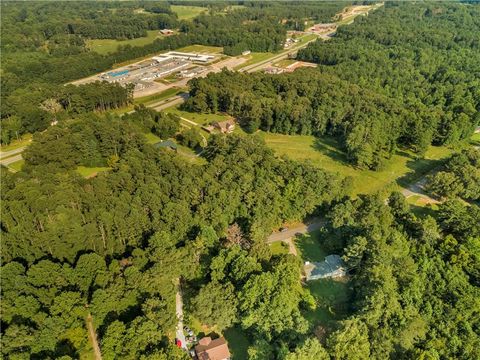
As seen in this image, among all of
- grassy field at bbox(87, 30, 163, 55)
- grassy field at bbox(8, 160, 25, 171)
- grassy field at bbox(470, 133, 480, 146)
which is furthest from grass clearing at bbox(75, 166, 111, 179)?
grassy field at bbox(87, 30, 163, 55)

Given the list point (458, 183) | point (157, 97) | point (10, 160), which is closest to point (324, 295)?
point (458, 183)

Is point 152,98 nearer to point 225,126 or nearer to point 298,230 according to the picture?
point 225,126

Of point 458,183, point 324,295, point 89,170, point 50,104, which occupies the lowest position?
point 324,295

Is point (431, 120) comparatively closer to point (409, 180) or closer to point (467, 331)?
point (409, 180)

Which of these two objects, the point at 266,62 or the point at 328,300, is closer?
the point at 328,300

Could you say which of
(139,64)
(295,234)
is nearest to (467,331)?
(295,234)

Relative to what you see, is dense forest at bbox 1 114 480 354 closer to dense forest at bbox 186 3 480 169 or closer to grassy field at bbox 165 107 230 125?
dense forest at bbox 186 3 480 169
